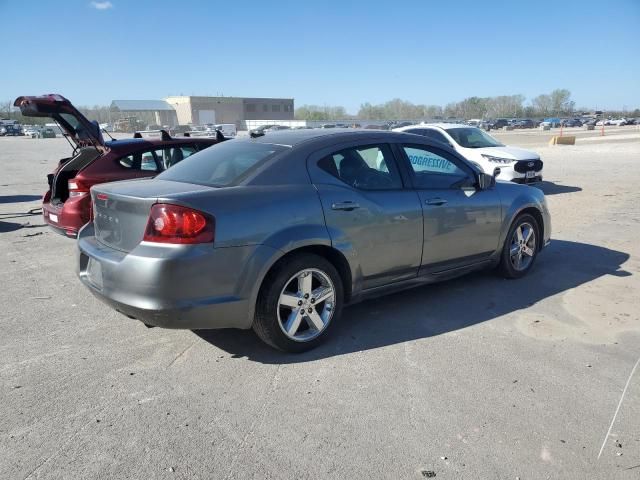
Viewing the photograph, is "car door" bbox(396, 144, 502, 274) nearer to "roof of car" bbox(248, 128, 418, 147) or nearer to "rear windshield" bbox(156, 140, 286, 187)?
"roof of car" bbox(248, 128, 418, 147)

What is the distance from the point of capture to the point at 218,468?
2.54 m

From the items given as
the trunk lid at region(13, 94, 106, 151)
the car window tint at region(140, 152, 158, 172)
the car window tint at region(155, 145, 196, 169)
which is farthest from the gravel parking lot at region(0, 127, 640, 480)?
the trunk lid at region(13, 94, 106, 151)

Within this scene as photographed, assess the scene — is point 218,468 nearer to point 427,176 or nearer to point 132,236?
point 132,236

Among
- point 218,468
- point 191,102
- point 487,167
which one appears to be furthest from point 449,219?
point 191,102

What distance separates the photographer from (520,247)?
5559mm

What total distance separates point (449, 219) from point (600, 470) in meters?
2.52

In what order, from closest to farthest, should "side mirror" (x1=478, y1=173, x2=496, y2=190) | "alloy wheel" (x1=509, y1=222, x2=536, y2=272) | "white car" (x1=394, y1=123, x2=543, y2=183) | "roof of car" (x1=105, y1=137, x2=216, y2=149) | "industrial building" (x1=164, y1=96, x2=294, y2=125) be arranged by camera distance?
1. "side mirror" (x1=478, y1=173, x2=496, y2=190)
2. "alloy wheel" (x1=509, y1=222, x2=536, y2=272)
3. "roof of car" (x1=105, y1=137, x2=216, y2=149)
4. "white car" (x1=394, y1=123, x2=543, y2=183)
5. "industrial building" (x1=164, y1=96, x2=294, y2=125)

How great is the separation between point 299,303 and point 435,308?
1562 millimetres

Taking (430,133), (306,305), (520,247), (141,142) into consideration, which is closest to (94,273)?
(306,305)

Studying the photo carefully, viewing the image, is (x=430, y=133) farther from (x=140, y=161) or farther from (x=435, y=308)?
(x=435, y=308)

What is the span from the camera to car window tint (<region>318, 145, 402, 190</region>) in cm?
407

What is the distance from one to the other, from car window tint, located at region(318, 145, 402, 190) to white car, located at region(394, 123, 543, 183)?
677 centimetres

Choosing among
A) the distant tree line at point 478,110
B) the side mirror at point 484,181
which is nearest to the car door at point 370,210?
the side mirror at point 484,181

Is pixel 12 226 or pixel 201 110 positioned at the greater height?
pixel 12 226
